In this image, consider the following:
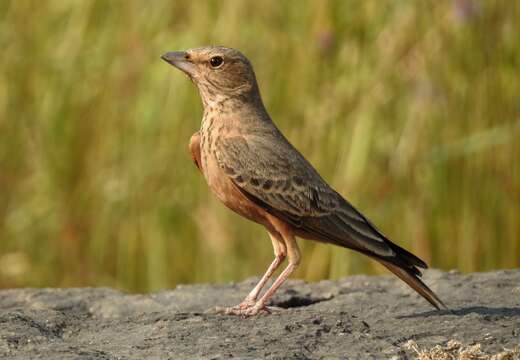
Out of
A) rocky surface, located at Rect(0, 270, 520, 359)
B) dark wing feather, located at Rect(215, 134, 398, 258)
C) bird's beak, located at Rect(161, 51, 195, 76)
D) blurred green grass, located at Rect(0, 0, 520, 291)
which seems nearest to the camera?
rocky surface, located at Rect(0, 270, 520, 359)

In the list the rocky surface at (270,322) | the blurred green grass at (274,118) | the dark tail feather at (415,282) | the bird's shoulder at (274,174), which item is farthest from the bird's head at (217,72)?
the blurred green grass at (274,118)

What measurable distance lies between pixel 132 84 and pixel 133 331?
11.4 feet

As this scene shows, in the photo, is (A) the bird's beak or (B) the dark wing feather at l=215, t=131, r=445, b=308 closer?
(B) the dark wing feather at l=215, t=131, r=445, b=308

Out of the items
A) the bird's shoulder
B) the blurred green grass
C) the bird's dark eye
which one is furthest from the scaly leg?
A: the blurred green grass

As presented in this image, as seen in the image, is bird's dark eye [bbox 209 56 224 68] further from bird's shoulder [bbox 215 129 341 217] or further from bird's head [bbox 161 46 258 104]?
bird's shoulder [bbox 215 129 341 217]

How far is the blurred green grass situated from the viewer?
7.49 metres

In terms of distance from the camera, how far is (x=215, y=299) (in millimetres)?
6031

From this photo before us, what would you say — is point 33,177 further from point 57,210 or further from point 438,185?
point 438,185

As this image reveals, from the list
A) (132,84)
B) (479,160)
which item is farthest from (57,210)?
(479,160)

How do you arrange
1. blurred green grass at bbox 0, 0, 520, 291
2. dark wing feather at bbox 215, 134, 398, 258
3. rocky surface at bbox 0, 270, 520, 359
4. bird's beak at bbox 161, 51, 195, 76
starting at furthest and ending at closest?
blurred green grass at bbox 0, 0, 520, 291 < bird's beak at bbox 161, 51, 195, 76 < dark wing feather at bbox 215, 134, 398, 258 < rocky surface at bbox 0, 270, 520, 359

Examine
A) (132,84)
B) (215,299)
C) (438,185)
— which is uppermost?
(132,84)

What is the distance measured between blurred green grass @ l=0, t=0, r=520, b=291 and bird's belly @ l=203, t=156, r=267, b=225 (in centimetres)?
209

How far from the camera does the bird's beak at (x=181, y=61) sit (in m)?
5.71

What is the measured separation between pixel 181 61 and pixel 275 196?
36.2 inches
